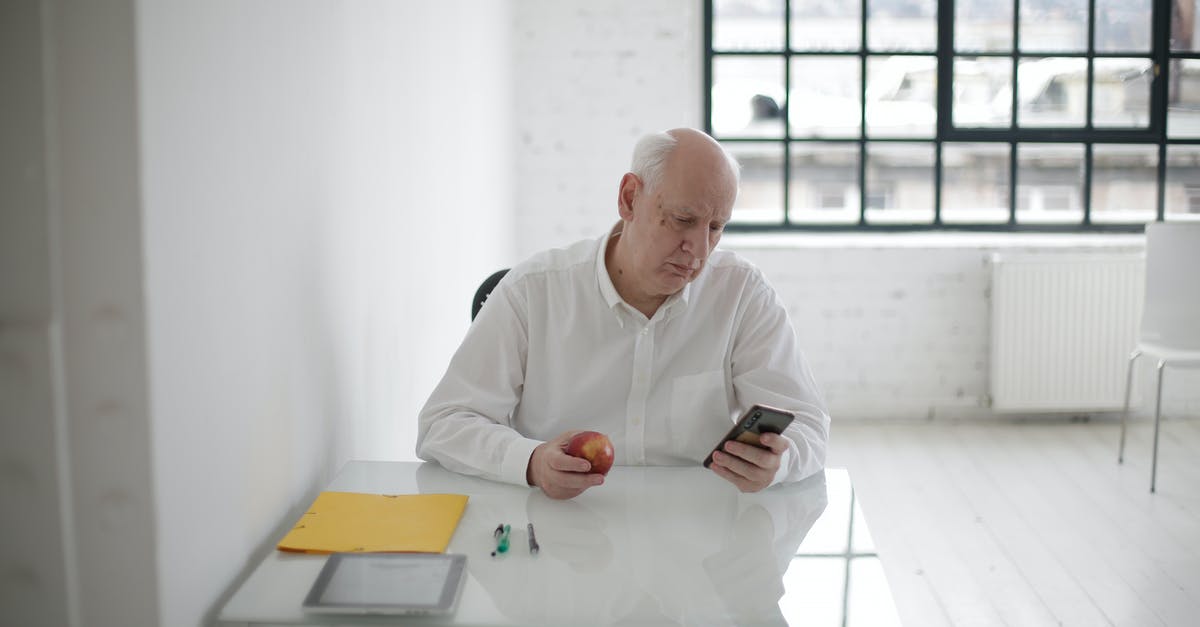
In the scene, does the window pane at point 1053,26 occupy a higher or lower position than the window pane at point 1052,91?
higher

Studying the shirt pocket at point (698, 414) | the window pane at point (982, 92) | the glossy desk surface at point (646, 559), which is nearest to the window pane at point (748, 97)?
the window pane at point (982, 92)

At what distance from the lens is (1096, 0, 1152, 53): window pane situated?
5.09 meters

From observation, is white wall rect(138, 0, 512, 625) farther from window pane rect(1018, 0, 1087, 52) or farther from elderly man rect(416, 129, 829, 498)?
window pane rect(1018, 0, 1087, 52)

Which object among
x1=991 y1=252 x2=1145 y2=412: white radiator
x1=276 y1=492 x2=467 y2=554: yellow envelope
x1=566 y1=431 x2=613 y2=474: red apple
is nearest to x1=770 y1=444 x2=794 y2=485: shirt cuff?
x1=566 y1=431 x2=613 y2=474: red apple

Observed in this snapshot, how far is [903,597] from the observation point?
3062mm

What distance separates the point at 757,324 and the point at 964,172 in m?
3.51

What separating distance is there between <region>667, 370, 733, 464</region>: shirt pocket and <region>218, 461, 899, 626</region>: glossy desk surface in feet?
0.71

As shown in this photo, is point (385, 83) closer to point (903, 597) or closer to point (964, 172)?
point (903, 597)

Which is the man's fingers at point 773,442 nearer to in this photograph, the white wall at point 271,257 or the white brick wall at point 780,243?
the white wall at point 271,257

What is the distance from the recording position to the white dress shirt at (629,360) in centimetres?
207

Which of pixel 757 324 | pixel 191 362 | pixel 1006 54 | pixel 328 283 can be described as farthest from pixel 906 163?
pixel 191 362

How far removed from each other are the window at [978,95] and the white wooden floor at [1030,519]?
1088 millimetres

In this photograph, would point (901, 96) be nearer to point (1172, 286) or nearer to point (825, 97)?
point (825, 97)

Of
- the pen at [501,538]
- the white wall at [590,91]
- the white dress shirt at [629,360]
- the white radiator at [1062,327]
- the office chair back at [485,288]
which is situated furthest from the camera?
the white wall at [590,91]
